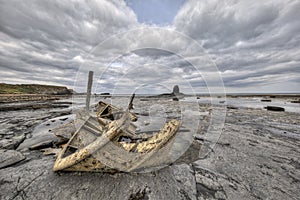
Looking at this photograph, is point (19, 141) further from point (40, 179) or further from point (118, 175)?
point (118, 175)

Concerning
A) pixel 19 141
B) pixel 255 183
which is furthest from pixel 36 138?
pixel 255 183

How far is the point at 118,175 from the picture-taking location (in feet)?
9.99

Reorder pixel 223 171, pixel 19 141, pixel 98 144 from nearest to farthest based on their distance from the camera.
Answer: pixel 98 144, pixel 223 171, pixel 19 141

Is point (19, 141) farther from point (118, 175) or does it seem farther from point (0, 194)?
point (118, 175)

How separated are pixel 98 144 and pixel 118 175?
955mm

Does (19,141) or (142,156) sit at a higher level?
(142,156)

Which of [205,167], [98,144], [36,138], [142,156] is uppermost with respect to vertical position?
[98,144]

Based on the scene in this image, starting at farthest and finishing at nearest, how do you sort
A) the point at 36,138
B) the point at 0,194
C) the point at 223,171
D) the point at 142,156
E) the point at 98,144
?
the point at 36,138 < the point at 223,171 < the point at 142,156 < the point at 98,144 < the point at 0,194

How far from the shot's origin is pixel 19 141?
519 cm

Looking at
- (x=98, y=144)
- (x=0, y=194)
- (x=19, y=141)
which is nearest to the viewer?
(x=0, y=194)

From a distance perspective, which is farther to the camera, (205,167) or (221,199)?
(205,167)

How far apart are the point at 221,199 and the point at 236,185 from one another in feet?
2.24

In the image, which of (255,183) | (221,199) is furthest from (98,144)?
(255,183)

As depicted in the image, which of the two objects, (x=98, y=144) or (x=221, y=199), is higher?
(x=98, y=144)
